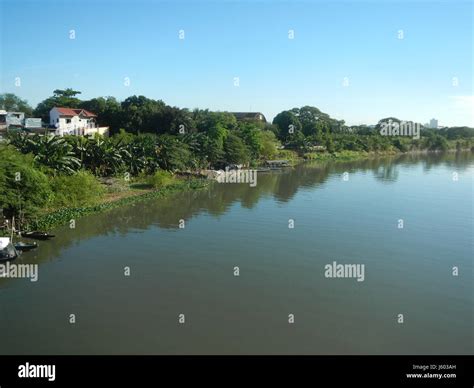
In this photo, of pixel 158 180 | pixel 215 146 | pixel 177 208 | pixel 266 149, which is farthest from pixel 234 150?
pixel 177 208

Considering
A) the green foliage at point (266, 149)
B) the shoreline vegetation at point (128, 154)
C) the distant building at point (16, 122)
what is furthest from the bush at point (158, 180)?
the green foliage at point (266, 149)

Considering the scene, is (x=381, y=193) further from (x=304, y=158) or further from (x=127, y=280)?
(x=304, y=158)

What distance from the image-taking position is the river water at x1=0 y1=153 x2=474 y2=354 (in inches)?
423

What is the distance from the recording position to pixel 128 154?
2981 centimetres

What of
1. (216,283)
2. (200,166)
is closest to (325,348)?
(216,283)

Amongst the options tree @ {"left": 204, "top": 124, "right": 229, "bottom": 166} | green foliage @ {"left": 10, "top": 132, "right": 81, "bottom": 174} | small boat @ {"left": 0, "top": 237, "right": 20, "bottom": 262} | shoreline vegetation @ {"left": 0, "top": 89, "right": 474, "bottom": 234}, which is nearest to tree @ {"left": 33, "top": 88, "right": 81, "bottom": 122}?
shoreline vegetation @ {"left": 0, "top": 89, "right": 474, "bottom": 234}

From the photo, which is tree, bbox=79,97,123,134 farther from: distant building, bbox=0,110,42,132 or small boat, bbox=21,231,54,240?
small boat, bbox=21,231,54,240

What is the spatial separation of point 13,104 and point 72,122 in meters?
22.6

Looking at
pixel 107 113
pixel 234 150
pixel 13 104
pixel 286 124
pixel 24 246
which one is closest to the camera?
pixel 24 246

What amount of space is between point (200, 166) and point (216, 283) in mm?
24288

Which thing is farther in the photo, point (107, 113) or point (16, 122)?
point (107, 113)

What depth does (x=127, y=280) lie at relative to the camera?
46.4 feet

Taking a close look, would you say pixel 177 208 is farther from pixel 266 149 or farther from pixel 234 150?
pixel 266 149
